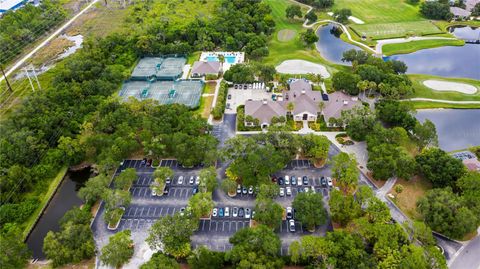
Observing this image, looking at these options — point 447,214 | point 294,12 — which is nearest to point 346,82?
point 447,214

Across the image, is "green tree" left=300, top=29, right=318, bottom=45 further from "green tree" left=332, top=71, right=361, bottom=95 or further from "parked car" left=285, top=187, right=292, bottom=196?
"parked car" left=285, top=187, right=292, bottom=196

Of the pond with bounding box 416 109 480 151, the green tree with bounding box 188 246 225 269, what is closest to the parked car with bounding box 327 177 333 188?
the green tree with bounding box 188 246 225 269

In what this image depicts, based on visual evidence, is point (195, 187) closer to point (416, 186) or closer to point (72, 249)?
point (72, 249)

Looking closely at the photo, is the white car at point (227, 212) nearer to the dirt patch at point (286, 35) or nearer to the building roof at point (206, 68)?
the building roof at point (206, 68)

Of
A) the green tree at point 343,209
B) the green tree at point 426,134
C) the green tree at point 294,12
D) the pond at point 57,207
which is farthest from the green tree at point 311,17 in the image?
the pond at point 57,207

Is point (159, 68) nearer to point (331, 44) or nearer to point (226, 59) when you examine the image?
point (226, 59)

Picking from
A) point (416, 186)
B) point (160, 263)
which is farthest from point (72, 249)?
point (416, 186)
